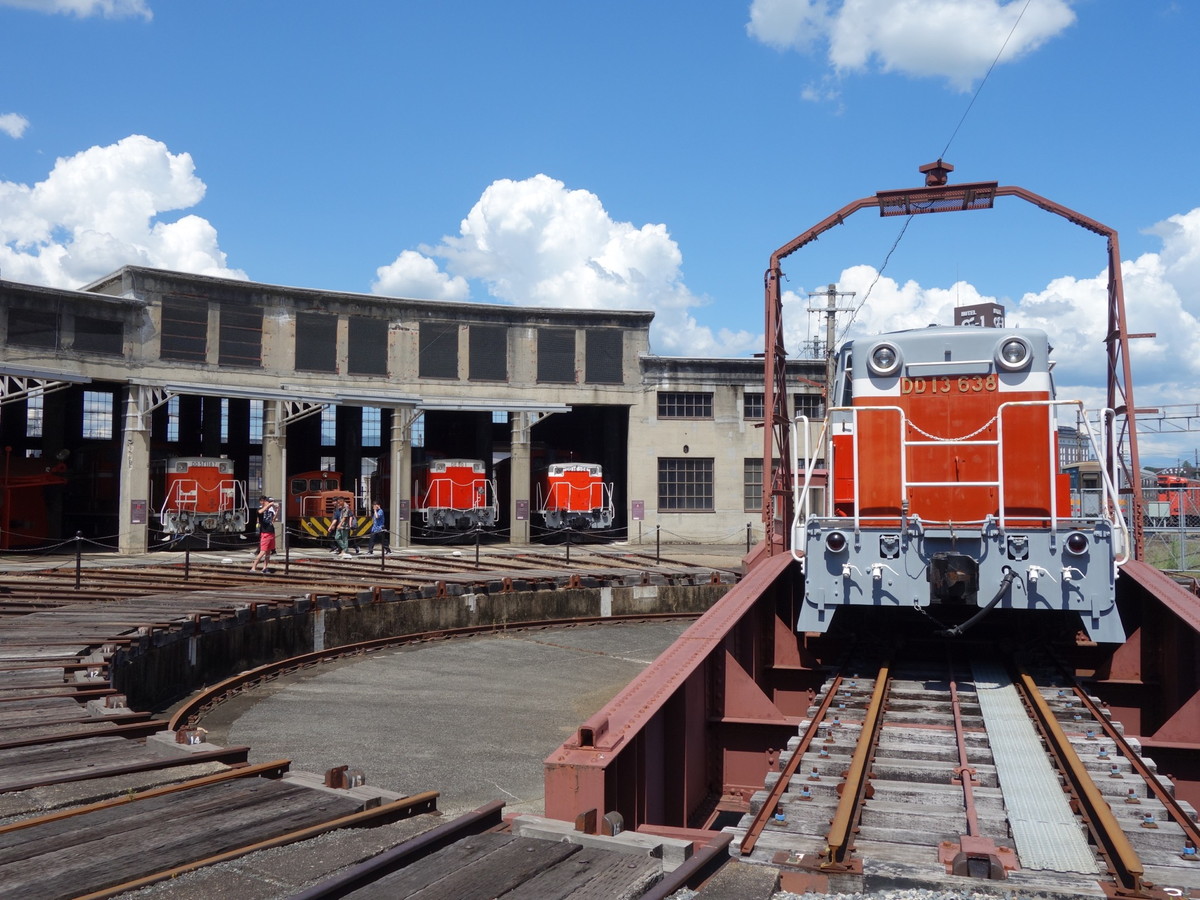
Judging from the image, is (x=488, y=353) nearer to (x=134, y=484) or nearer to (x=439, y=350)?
(x=439, y=350)

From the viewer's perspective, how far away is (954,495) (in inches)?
383

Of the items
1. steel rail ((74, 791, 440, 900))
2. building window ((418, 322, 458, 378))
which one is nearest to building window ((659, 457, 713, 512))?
building window ((418, 322, 458, 378))

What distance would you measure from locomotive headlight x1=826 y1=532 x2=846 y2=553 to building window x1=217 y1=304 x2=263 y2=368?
22960 mm

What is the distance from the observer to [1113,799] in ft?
18.2

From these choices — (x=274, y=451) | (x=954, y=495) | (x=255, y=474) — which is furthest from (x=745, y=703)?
(x=255, y=474)

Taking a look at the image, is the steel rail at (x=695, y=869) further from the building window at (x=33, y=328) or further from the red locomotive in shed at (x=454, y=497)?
the red locomotive in shed at (x=454, y=497)

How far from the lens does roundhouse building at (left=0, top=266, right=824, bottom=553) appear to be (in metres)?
25.2

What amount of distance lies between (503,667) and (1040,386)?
28.3ft

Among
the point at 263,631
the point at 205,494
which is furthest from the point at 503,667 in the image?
the point at 205,494

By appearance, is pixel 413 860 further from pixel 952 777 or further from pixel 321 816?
pixel 952 777

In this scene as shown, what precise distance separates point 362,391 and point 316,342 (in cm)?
199

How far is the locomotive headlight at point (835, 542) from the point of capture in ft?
28.5

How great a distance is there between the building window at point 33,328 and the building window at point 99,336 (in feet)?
1.73

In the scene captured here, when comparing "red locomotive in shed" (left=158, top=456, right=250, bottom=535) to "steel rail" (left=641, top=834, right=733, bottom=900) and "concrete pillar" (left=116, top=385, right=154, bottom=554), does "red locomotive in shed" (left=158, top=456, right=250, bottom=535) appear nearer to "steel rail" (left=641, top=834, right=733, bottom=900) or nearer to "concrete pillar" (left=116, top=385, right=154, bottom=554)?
"concrete pillar" (left=116, top=385, right=154, bottom=554)
